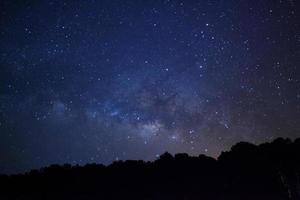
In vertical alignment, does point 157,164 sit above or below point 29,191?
above

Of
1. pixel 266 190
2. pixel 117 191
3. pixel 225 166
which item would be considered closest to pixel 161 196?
pixel 117 191

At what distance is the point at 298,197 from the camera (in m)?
28.6

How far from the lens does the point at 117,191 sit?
33.0m

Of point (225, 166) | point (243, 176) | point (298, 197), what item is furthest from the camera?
point (225, 166)

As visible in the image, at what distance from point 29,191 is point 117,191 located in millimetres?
8534

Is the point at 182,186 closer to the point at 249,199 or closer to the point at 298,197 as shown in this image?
the point at 249,199

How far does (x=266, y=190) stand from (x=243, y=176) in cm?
238

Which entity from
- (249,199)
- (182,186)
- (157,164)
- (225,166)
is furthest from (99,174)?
(249,199)

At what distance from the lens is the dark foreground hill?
3020cm

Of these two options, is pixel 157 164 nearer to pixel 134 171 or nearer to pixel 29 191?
pixel 134 171

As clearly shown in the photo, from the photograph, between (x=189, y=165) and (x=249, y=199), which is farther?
(x=189, y=165)

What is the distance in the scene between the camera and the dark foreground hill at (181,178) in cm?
3020

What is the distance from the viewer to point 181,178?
33.2 metres

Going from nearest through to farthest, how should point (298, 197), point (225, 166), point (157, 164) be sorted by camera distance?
point (298, 197)
point (225, 166)
point (157, 164)
